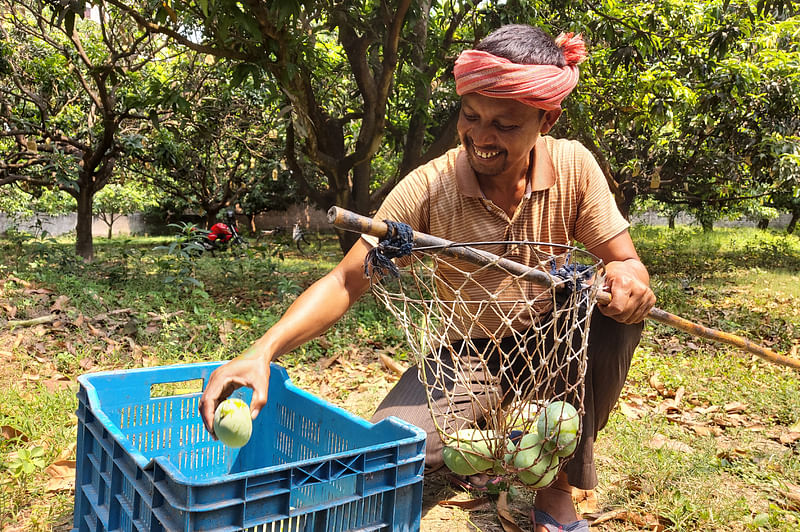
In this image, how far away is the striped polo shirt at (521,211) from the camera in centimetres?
228

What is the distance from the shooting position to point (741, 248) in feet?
45.5

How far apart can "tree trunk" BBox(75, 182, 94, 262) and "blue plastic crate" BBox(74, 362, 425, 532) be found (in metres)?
6.67

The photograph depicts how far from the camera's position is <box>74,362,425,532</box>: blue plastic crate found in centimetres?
129

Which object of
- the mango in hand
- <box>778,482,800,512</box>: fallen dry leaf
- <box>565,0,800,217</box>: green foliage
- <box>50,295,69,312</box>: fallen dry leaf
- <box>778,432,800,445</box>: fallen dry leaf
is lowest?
<box>778,432,800,445</box>: fallen dry leaf

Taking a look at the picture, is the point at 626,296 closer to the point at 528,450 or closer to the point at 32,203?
the point at 528,450

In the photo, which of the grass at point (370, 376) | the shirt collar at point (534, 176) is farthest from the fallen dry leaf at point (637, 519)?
the shirt collar at point (534, 176)

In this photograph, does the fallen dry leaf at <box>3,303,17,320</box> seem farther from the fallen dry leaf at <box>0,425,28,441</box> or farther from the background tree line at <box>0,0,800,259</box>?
the background tree line at <box>0,0,800,259</box>

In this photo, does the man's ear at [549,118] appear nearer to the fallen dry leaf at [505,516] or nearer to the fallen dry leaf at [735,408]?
the fallen dry leaf at [505,516]

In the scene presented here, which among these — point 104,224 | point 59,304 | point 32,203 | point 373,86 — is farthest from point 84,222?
point 104,224

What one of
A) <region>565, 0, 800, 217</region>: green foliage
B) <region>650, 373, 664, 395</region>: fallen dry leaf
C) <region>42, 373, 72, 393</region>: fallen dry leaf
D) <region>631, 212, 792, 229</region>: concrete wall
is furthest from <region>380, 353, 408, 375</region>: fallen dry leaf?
<region>631, 212, 792, 229</region>: concrete wall

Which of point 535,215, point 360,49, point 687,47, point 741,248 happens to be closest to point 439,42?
point 360,49

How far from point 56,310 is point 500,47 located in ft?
12.3

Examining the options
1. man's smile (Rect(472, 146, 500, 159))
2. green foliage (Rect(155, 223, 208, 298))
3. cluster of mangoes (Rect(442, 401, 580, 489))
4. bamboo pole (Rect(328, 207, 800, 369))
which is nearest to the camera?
bamboo pole (Rect(328, 207, 800, 369))

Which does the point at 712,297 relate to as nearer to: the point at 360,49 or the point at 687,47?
the point at 687,47
